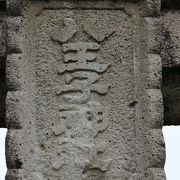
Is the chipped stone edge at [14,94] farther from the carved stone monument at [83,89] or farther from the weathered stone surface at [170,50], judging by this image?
the weathered stone surface at [170,50]

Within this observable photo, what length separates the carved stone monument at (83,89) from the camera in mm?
2627

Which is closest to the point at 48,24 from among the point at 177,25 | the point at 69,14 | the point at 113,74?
the point at 69,14

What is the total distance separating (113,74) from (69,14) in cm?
26

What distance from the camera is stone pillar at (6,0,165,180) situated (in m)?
2.63

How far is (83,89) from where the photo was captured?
8.87ft

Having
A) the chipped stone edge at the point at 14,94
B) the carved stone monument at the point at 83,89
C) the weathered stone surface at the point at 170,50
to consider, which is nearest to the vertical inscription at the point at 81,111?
the carved stone monument at the point at 83,89

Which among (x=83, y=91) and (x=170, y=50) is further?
(x=170, y=50)

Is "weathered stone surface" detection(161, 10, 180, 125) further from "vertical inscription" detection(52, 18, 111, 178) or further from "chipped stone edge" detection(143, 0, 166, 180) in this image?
"vertical inscription" detection(52, 18, 111, 178)

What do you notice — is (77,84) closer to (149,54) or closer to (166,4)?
(149,54)

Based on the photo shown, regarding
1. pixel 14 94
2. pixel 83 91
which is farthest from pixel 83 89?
pixel 14 94

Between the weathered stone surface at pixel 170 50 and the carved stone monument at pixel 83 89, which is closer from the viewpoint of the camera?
the carved stone monument at pixel 83 89

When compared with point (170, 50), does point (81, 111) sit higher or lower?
lower

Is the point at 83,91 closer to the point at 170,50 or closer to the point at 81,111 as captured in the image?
the point at 81,111

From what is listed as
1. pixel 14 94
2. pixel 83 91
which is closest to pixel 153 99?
pixel 83 91
